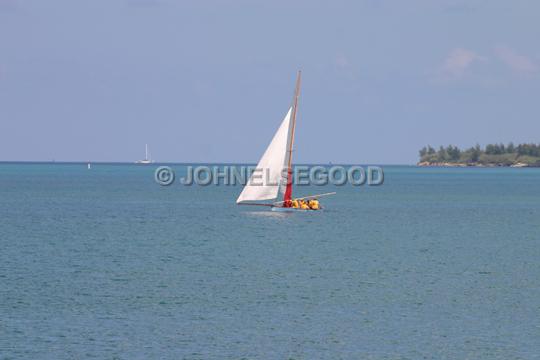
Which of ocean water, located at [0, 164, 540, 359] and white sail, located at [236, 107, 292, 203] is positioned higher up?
white sail, located at [236, 107, 292, 203]

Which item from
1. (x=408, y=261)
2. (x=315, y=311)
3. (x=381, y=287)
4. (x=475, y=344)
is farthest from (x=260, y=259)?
→ (x=475, y=344)

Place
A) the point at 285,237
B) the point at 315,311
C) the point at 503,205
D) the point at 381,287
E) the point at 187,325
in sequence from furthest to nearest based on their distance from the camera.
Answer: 1. the point at 503,205
2. the point at 285,237
3. the point at 381,287
4. the point at 315,311
5. the point at 187,325

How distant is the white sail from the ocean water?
556 centimetres

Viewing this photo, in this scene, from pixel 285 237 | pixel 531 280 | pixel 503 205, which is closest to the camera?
pixel 531 280

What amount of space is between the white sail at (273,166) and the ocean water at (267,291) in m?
5.56

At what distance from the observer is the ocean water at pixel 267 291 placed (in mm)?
36781

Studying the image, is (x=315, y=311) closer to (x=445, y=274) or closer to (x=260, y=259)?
(x=445, y=274)

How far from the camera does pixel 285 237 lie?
7912 cm

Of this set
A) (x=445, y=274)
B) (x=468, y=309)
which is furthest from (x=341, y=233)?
(x=468, y=309)

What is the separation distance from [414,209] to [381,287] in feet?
250

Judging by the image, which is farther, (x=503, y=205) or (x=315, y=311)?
(x=503, y=205)

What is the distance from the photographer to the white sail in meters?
95.8

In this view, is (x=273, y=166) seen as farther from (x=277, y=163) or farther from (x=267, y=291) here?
(x=267, y=291)

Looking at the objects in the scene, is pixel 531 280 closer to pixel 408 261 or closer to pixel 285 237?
pixel 408 261
